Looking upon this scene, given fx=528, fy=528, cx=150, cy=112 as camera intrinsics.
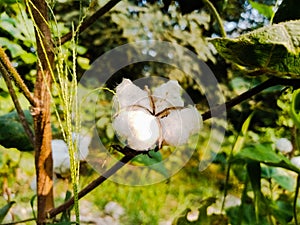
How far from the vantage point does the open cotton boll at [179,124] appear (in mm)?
487

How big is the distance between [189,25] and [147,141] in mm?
2321

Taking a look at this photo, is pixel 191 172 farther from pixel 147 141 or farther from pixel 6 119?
pixel 147 141

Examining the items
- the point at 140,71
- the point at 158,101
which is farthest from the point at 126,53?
the point at 158,101

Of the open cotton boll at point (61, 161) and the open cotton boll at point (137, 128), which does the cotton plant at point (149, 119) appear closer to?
the open cotton boll at point (137, 128)

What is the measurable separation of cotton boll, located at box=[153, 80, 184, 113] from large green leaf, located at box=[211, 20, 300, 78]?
133 mm

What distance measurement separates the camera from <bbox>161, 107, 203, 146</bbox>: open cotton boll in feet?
1.60

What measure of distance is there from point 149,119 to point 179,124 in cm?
3

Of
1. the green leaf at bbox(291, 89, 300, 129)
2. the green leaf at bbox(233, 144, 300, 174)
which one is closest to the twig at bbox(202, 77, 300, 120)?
the green leaf at bbox(291, 89, 300, 129)

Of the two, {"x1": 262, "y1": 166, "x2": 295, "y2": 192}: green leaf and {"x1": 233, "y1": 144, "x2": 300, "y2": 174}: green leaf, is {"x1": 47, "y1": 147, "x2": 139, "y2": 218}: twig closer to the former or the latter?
{"x1": 233, "y1": 144, "x2": 300, "y2": 174}: green leaf

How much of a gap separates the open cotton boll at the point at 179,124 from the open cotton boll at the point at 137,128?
0.01m

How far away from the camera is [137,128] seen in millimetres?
467

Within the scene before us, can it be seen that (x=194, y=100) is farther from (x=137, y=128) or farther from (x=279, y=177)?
(x=137, y=128)

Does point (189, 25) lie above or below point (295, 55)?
above

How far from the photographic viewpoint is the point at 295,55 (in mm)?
350
